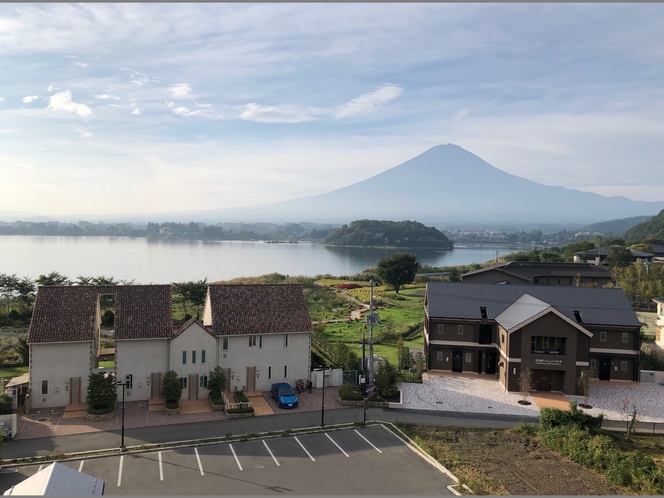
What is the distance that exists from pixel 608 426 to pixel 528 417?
10.1ft

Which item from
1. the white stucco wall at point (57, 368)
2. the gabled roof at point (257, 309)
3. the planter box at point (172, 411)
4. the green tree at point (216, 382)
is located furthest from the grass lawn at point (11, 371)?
the gabled roof at point (257, 309)

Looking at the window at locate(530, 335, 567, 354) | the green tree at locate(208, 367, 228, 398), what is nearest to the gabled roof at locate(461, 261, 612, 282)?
the window at locate(530, 335, 567, 354)

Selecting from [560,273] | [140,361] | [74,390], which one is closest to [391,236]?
[560,273]

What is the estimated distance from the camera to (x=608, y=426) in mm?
21469

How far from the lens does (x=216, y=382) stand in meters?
23.7

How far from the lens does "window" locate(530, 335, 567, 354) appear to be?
26.4 m

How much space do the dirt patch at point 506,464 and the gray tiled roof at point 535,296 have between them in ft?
33.0

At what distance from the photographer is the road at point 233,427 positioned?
18.6 meters

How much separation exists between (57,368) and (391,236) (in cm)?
13946

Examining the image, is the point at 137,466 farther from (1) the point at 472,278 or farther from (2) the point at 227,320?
(1) the point at 472,278

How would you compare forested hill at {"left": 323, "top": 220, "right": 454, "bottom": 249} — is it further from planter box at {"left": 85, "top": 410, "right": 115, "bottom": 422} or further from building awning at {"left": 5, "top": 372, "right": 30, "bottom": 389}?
planter box at {"left": 85, "top": 410, "right": 115, "bottom": 422}

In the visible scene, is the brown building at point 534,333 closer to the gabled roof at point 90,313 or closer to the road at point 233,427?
the road at point 233,427

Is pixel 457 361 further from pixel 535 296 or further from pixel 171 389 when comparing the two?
pixel 171 389

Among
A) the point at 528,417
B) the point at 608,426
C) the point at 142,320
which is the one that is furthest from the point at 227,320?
the point at 608,426
